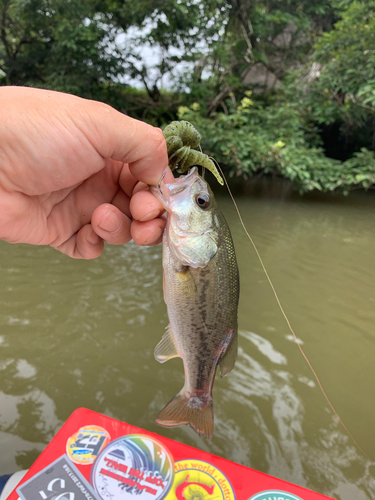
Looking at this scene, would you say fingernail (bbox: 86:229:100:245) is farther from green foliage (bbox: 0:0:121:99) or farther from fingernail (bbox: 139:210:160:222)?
green foliage (bbox: 0:0:121:99)

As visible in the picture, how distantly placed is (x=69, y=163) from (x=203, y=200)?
63 cm

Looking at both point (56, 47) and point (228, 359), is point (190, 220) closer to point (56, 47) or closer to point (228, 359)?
point (228, 359)

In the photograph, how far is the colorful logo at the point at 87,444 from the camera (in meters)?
1.59

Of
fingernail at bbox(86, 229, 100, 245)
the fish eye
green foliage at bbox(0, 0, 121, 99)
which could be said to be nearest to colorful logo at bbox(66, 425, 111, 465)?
fingernail at bbox(86, 229, 100, 245)

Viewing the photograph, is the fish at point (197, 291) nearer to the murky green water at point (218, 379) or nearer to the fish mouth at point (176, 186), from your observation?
the fish mouth at point (176, 186)

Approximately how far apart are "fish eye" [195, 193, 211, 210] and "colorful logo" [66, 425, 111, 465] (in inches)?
55.7

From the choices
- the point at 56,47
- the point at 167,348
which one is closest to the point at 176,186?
the point at 167,348

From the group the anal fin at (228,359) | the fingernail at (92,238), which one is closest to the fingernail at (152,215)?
the fingernail at (92,238)

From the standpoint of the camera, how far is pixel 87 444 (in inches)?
65.5

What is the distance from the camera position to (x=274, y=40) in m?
11.5

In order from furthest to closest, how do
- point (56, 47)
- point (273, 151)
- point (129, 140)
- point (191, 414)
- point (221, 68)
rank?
1. point (221, 68)
2. point (56, 47)
3. point (273, 151)
4. point (191, 414)
5. point (129, 140)

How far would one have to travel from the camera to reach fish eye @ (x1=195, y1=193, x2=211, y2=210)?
1382mm

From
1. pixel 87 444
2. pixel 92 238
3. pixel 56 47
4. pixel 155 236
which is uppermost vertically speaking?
pixel 56 47

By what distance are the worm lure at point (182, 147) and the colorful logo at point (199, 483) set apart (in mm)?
1577
